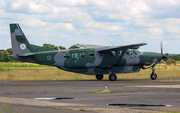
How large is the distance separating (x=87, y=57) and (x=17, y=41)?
7030mm

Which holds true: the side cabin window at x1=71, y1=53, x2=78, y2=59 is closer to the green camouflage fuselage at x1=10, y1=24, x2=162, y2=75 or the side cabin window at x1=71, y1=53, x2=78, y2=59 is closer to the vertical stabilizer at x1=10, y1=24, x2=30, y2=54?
the green camouflage fuselage at x1=10, y1=24, x2=162, y2=75

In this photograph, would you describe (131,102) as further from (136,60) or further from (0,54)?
(0,54)

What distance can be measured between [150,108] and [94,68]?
17246 millimetres

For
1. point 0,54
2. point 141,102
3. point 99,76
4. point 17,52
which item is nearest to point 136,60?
point 99,76

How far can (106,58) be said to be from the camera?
28125 mm

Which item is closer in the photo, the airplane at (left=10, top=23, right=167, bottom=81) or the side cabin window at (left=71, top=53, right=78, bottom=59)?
the airplane at (left=10, top=23, right=167, bottom=81)

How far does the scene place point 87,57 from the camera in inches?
1098

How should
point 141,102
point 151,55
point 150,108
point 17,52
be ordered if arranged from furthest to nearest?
1. point 151,55
2. point 17,52
3. point 141,102
4. point 150,108

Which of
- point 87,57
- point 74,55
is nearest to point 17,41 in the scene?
point 74,55

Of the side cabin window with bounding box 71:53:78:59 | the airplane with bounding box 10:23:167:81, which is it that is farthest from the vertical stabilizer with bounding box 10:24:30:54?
the side cabin window with bounding box 71:53:78:59

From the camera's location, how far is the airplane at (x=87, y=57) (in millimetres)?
27031

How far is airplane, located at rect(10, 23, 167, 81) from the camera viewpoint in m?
27.0

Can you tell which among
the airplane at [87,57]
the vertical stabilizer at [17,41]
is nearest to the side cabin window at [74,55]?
the airplane at [87,57]

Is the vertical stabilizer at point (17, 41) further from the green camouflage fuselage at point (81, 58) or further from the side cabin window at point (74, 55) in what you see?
the side cabin window at point (74, 55)
